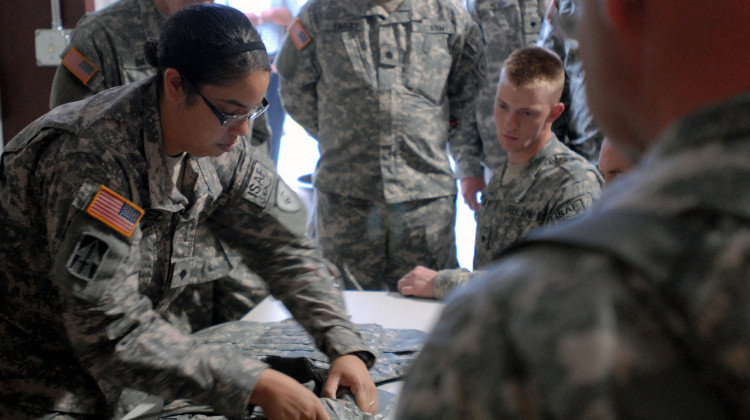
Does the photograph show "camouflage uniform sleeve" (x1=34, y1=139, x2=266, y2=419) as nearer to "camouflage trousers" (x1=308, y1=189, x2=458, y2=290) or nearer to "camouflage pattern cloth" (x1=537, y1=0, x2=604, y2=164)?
"camouflage trousers" (x1=308, y1=189, x2=458, y2=290)

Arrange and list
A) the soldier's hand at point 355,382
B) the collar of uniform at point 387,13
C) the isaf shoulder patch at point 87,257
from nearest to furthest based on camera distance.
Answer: the isaf shoulder patch at point 87,257
the soldier's hand at point 355,382
the collar of uniform at point 387,13

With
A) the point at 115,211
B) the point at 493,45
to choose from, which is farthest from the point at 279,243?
the point at 493,45

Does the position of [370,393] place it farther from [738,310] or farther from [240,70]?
[738,310]

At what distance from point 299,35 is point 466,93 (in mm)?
670

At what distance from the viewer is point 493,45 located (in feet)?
8.59

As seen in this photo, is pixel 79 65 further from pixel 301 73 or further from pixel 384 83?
pixel 384 83

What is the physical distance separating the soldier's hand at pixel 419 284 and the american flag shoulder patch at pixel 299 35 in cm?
106

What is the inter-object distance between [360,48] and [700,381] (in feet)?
7.20

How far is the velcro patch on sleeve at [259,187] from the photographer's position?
1.38 meters

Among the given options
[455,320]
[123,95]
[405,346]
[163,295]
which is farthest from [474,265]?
[455,320]

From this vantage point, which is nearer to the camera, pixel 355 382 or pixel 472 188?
pixel 355 382

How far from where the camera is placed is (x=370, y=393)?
47.1 inches

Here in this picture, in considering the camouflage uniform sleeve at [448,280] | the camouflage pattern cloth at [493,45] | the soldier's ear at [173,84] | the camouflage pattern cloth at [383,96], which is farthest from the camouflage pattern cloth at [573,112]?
the soldier's ear at [173,84]

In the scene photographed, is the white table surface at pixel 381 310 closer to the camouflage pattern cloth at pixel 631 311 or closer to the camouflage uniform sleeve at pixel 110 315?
the camouflage uniform sleeve at pixel 110 315
